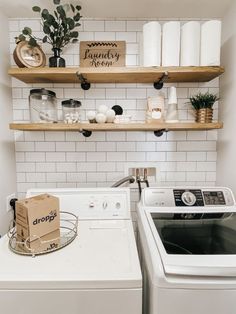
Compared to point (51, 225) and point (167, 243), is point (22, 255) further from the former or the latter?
point (167, 243)

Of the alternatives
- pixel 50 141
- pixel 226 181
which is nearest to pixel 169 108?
pixel 226 181

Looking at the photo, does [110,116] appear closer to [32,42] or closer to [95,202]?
[95,202]

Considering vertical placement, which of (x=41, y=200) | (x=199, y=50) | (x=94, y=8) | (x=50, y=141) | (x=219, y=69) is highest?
(x=94, y=8)

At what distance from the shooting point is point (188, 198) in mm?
1353

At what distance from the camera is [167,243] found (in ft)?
3.09

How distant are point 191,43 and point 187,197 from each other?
94 cm

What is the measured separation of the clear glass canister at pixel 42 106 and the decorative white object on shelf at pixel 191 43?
0.90 m

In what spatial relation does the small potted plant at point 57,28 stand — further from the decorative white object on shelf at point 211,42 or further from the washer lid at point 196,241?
the washer lid at point 196,241

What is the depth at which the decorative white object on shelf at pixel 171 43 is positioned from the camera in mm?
1310

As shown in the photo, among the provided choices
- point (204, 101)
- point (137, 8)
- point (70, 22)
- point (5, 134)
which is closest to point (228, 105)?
point (204, 101)

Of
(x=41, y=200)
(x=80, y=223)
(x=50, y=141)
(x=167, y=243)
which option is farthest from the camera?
(x=50, y=141)

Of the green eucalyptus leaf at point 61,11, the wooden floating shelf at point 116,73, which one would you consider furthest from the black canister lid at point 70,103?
the green eucalyptus leaf at point 61,11

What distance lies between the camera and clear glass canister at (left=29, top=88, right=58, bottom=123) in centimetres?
142

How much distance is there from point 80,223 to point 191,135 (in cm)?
104
